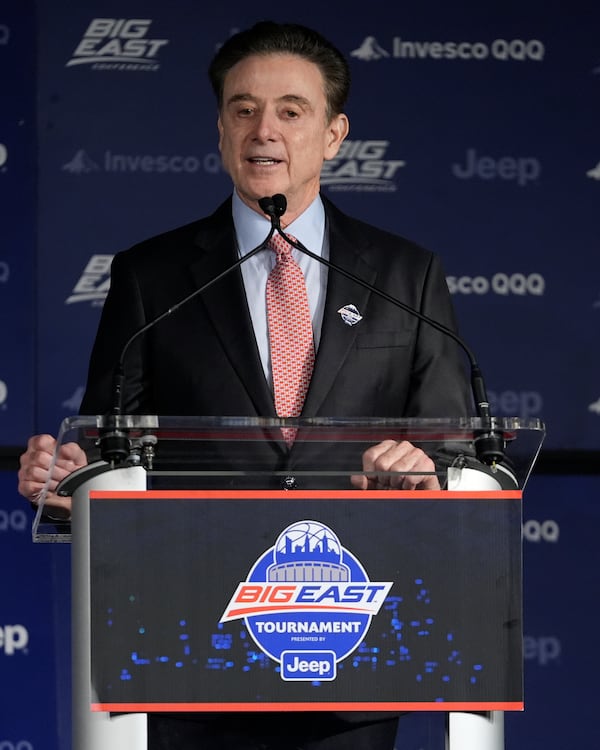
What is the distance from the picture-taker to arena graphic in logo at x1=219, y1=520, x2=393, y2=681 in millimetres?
1688

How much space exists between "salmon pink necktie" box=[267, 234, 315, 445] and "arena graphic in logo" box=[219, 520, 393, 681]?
0.60 m

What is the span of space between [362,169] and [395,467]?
2124 mm

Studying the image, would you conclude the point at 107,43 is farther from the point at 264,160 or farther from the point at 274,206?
the point at 274,206

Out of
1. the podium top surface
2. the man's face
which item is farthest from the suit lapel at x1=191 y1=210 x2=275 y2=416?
the podium top surface

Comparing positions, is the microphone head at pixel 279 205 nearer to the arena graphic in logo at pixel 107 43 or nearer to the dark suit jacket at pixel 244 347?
the dark suit jacket at pixel 244 347

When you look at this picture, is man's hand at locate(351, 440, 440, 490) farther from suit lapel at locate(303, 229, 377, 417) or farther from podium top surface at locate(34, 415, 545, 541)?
suit lapel at locate(303, 229, 377, 417)

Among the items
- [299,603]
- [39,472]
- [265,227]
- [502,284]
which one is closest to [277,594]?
[299,603]

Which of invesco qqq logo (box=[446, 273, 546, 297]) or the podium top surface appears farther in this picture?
invesco qqq logo (box=[446, 273, 546, 297])

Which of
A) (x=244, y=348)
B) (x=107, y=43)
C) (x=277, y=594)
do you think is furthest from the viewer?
(x=107, y=43)

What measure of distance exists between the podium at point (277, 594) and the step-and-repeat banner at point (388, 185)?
2.00m

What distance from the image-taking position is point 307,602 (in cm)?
170

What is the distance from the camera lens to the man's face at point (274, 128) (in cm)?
249

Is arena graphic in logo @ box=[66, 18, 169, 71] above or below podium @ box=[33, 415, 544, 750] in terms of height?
above

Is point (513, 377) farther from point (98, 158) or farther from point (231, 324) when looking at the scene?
point (231, 324)
